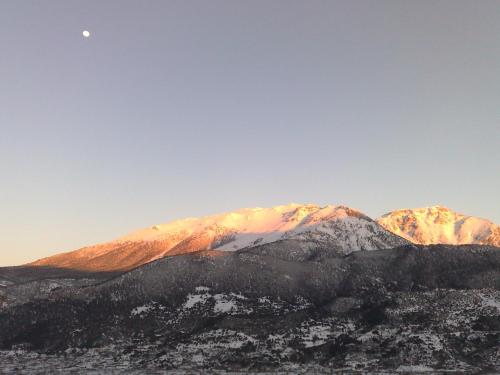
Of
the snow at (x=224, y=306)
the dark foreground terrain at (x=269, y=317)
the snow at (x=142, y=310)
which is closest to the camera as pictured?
the dark foreground terrain at (x=269, y=317)

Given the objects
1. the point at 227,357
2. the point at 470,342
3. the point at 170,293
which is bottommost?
the point at 470,342

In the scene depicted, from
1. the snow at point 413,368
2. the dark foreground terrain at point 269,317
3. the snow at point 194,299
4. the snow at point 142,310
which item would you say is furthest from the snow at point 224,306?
the snow at point 413,368

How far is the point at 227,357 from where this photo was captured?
269ft

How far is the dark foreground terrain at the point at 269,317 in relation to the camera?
79250mm

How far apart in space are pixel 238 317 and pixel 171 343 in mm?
15993

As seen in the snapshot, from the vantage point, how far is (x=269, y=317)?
102250 millimetres

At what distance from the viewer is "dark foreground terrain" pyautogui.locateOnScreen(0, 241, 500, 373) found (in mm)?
79250

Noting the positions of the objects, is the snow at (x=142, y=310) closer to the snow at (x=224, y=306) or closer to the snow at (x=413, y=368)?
the snow at (x=224, y=306)

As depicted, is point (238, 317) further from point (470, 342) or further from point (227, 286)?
point (470, 342)

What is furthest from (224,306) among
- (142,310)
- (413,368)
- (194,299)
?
(413,368)

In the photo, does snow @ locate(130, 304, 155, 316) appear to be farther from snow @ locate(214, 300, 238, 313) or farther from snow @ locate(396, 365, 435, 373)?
snow @ locate(396, 365, 435, 373)

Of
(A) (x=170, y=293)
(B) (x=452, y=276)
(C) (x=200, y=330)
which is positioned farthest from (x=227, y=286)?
(B) (x=452, y=276)

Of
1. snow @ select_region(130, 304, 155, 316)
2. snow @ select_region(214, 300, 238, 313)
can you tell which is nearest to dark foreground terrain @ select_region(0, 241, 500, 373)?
snow @ select_region(214, 300, 238, 313)

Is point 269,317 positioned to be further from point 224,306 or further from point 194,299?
point 194,299
